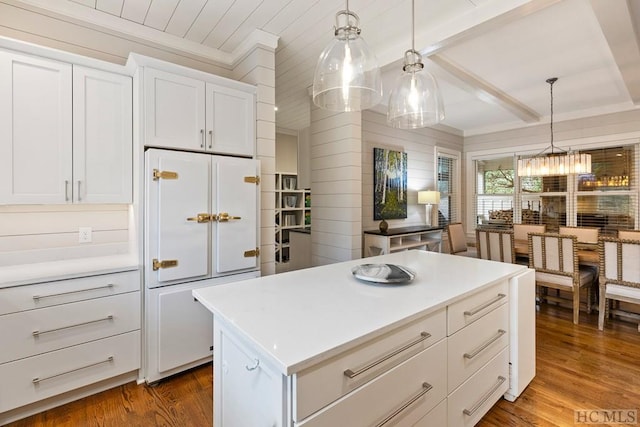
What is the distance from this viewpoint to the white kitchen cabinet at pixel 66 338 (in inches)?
68.1

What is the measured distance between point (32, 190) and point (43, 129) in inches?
15.6

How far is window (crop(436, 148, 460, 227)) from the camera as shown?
5666mm

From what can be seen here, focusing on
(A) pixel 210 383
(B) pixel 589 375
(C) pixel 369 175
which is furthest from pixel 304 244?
(B) pixel 589 375

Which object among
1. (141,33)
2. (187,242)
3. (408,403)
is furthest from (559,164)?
(141,33)

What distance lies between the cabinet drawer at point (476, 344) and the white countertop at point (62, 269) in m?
2.03

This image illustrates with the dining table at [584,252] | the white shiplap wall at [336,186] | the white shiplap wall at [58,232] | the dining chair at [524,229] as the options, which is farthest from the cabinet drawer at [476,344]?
the dining chair at [524,229]

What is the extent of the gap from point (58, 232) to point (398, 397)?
2.51m

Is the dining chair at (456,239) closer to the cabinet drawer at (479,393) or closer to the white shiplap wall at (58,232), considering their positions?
the cabinet drawer at (479,393)

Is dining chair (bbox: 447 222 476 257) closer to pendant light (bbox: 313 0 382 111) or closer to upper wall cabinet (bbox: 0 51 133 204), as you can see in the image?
pendant light (bbox: 313 0 382 111)

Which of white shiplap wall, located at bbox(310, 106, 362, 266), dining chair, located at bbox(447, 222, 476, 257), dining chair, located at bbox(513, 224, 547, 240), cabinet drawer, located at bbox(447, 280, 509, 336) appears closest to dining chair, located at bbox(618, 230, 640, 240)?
dining chair, located at bbox(513, 224, 547, 240)

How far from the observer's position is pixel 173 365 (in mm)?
2166

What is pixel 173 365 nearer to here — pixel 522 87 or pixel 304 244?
pixel 304 244

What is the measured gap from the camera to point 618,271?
2.91 m

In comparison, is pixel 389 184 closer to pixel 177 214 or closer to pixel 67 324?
pixel 177 214
